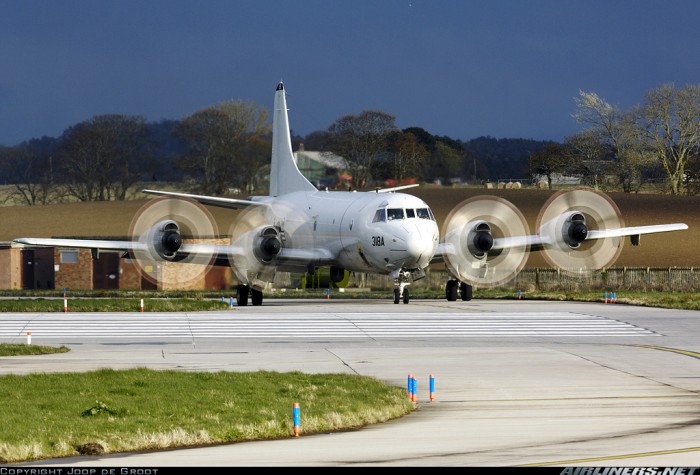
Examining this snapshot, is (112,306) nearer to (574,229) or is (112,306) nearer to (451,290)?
(451,290)

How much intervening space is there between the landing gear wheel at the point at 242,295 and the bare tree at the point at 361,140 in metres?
47.5

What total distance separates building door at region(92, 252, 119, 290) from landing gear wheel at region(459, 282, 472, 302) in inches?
1098

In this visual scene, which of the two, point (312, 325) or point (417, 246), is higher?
point (417, 246)

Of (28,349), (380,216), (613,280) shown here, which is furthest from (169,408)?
(613,280)

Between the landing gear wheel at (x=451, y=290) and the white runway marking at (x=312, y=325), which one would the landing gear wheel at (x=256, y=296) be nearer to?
the white runway marking at (x=312, y=325)

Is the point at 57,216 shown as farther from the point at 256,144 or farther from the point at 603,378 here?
the point at 603,378

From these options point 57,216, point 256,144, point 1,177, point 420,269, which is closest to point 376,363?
point 420,269

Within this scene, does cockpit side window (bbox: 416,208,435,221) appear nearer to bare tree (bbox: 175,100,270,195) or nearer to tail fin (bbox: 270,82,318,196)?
tail fin (bbox: 270,82,318,196)

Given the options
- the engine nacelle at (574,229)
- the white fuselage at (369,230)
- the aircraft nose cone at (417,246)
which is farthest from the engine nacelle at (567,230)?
the aircraft nose cone at (417,246)

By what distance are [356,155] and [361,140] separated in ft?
10.7

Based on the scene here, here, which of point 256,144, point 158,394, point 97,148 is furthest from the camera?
point 97,148

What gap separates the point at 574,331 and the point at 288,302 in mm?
18700

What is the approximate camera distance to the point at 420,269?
45188mm

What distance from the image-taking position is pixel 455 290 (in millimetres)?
48875
